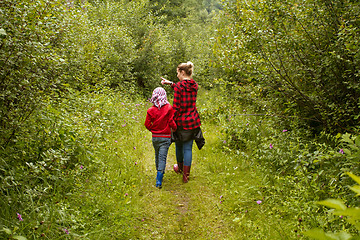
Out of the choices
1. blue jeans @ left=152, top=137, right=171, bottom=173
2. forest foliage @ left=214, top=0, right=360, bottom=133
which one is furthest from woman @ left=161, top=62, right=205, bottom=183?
forest foliage @ left=214, top=0, right=360, bottom=133

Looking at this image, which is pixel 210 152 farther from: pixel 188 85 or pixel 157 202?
pixel 157 202

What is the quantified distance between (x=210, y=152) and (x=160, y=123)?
6.45 ft

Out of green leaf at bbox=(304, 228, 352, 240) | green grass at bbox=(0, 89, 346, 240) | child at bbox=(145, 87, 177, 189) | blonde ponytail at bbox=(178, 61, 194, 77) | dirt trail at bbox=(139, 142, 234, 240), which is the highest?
blonde ponytail at bbox=(178, 61, 194, 77)

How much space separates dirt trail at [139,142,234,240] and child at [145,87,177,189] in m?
0.42

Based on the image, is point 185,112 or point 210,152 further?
point 210,152

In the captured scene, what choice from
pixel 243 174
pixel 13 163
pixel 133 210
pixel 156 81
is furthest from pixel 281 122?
pixel 156 81

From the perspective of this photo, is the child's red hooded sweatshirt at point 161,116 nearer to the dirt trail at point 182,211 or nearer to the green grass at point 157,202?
the green grass at point 157,202

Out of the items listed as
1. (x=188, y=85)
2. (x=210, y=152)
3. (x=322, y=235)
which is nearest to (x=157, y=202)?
(x=188, y=85)

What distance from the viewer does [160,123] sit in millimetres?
5316

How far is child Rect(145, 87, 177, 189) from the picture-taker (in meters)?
5.29

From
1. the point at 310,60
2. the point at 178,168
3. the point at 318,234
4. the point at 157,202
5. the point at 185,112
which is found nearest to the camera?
the point at 318,234

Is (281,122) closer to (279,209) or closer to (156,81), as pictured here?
(279,209)

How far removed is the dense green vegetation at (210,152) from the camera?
2.81 meters

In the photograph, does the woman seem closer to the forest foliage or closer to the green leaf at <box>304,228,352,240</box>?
the forest foliage
